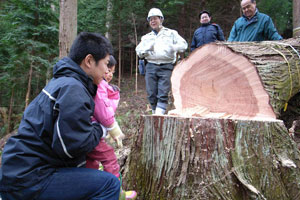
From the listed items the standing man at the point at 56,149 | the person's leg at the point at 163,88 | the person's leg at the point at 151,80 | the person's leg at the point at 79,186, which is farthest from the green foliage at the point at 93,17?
the person's leg at the point at 79,186

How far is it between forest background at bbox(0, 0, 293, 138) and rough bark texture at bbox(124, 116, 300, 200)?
20.7 feet

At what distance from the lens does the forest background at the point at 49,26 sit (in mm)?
7238

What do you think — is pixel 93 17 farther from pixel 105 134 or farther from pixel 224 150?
pixel 224 150

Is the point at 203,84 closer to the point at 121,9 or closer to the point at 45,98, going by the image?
the point at 45,98

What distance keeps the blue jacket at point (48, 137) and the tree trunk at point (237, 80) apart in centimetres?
126

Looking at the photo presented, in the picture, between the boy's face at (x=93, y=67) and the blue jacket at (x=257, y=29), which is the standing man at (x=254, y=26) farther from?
the boy's face at (x=93, y=67)

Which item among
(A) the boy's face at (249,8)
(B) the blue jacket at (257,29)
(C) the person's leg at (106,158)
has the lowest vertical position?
(C) the person's leg at (106,158)

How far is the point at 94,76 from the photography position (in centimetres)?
166

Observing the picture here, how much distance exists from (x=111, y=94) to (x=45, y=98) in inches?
37.1

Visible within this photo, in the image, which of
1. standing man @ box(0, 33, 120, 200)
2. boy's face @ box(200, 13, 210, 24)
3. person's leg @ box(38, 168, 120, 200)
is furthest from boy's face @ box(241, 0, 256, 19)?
person's leg @ box(38, 168, 120, 200)

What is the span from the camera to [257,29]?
387cm

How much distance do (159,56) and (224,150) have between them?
270 centimetres

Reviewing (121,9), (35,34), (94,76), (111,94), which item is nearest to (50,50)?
(35,34)

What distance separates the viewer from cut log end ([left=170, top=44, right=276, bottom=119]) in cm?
219
